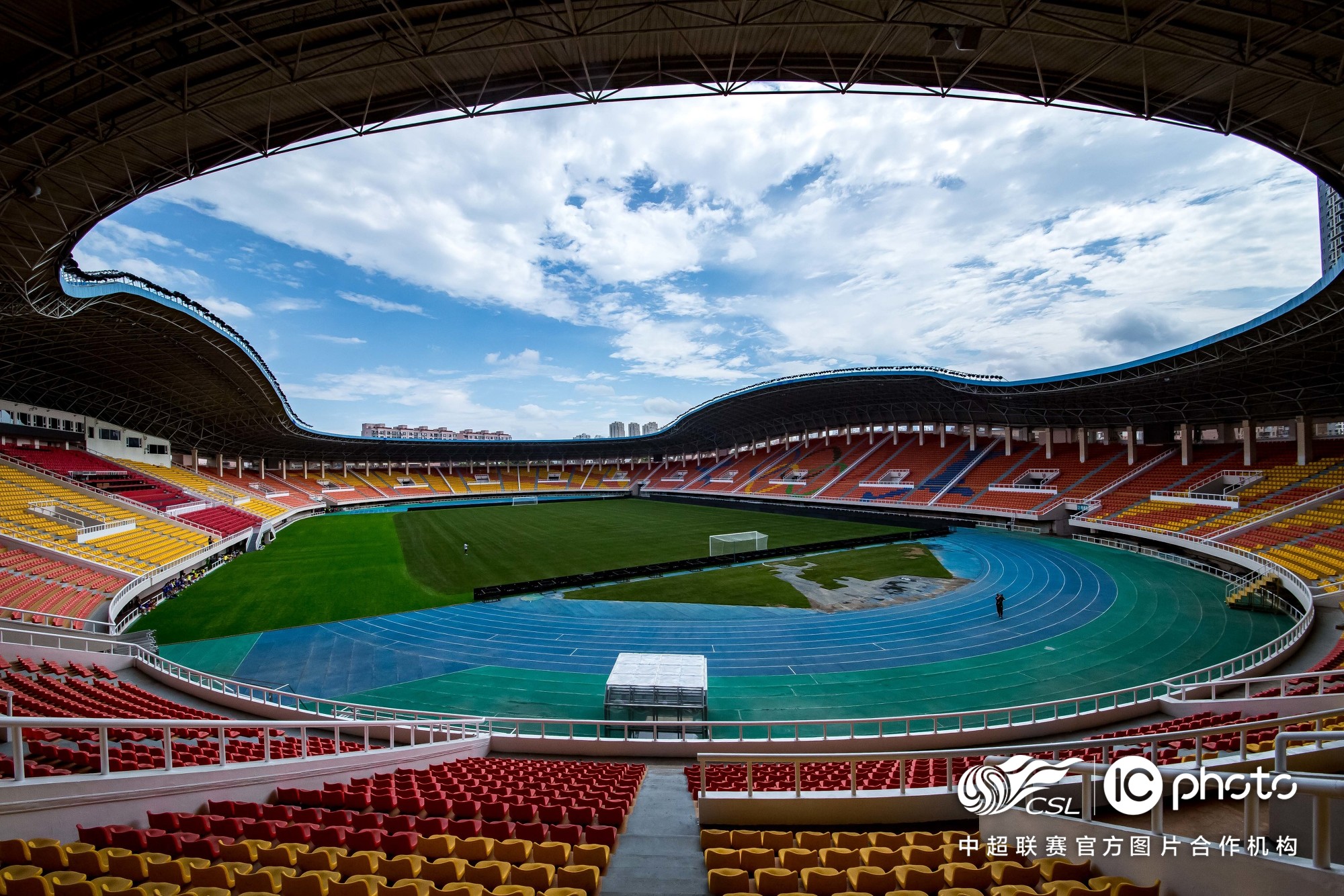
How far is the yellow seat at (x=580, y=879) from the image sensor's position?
3.99 metres

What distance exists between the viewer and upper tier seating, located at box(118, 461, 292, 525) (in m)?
42.6

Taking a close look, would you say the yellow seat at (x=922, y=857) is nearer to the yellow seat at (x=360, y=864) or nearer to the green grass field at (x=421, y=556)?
the yellow seat at (x=360, y=864)

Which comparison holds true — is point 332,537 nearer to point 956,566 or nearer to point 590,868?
point 956,566

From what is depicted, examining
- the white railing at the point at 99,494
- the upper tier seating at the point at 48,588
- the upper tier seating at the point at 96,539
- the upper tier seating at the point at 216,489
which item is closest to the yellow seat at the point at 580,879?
the upper tier seating at the point at 48,588

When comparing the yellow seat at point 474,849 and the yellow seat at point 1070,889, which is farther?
the yellow seat at point 474,849

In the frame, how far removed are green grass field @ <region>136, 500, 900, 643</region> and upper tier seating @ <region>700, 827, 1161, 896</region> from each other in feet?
57.5

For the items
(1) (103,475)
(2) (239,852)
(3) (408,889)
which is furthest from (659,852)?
(1) (103,475)

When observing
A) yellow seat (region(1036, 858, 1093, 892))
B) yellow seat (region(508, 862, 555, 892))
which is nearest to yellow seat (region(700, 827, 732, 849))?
yellow seat (region(508, 862, 555, 892))

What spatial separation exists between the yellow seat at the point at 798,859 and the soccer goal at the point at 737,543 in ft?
86.0

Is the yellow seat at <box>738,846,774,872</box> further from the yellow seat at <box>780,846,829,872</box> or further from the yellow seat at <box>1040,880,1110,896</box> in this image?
the yellow seat at <box>1040,880,1110,896</box>

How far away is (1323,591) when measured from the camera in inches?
655

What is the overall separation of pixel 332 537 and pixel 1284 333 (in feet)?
170

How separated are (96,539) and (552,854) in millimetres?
30542

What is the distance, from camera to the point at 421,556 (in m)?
31.8
